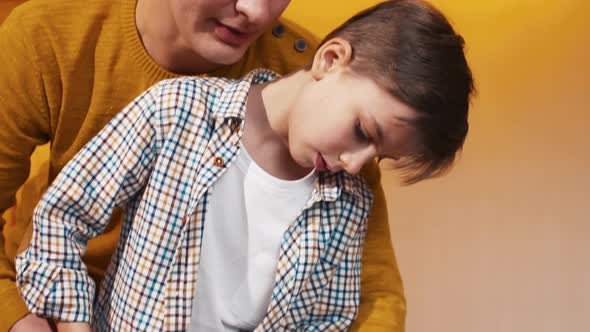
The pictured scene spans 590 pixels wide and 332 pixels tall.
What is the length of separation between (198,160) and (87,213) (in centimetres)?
15

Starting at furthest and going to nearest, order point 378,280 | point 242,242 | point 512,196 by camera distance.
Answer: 1. point 512,196
2. point 378,280
3. point 242,242

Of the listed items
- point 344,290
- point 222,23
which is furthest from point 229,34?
point 344,290

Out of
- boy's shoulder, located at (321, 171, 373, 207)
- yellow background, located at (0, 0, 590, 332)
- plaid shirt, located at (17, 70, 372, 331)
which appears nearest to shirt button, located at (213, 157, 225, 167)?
plaid shirt, located at (17, 70, 372, 331)

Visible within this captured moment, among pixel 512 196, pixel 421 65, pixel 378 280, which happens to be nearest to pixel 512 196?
pixel 512 196

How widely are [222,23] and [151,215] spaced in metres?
0.27

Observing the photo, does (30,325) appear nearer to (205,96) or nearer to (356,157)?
(205,96)

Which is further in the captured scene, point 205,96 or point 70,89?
point 70,89

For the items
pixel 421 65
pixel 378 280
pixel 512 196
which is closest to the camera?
pixel 421 65

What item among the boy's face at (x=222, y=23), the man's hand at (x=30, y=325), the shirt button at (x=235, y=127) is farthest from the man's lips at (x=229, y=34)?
the man's hand at (x=30, y=325)

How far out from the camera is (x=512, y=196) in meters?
1.38

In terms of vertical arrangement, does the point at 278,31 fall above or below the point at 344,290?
above

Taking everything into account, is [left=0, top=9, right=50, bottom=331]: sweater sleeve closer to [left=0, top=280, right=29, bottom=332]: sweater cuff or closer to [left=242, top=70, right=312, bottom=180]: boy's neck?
[left=0, top=280, right=29, bottom=332]: sweater cuff

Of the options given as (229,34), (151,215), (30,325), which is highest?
(229,34)

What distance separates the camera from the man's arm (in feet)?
3.13
